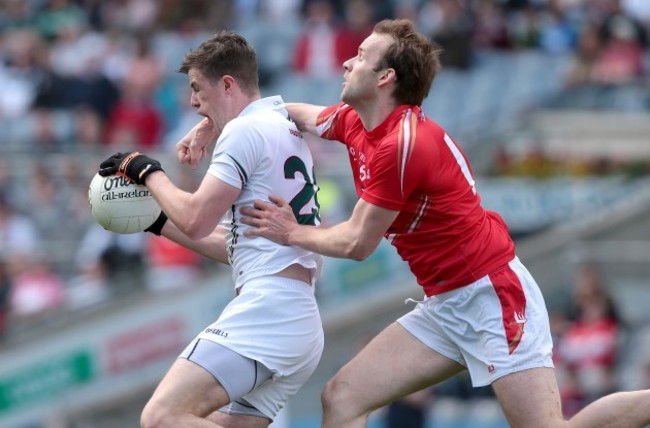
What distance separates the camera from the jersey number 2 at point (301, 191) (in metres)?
6.87

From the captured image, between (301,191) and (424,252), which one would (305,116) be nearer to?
(301,191)

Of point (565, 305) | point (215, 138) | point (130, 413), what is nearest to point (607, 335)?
point (565, 305)

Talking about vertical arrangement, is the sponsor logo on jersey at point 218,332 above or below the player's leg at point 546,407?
above

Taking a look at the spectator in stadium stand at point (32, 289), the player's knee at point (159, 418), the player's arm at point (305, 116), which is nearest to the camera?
the player's knee at point (159, 418)

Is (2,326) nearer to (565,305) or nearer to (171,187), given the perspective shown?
(565,305)

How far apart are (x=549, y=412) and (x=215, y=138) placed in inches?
81.4

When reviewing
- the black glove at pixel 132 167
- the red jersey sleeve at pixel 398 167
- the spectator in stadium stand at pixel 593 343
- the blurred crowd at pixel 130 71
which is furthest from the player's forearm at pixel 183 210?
the blurred crowd at pixel 130 71

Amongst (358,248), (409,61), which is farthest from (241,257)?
(409,61)

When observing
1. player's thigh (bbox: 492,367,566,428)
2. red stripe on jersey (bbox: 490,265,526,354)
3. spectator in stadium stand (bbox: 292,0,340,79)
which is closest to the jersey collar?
red stripe on jersey (bbox: 490,265,526,354)

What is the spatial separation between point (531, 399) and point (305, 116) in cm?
176

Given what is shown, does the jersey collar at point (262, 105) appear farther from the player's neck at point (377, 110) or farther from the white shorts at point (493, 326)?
the white shorts at point (493, 326)

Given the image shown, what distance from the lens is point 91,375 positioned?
13570mm

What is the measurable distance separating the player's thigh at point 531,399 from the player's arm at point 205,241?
1517 mm

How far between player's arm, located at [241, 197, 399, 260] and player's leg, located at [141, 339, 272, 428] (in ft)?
1.88
